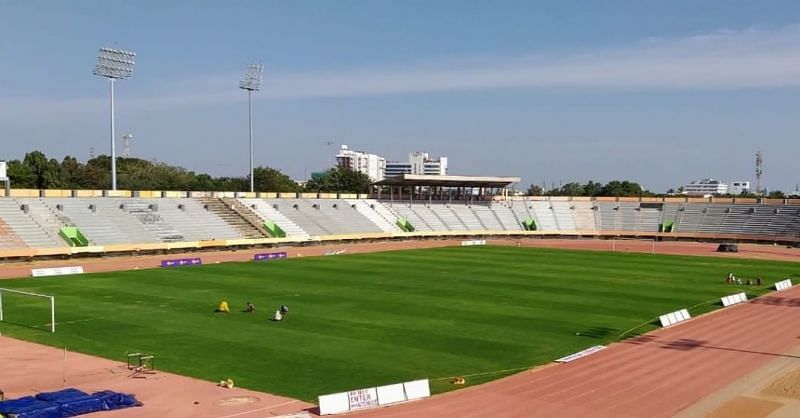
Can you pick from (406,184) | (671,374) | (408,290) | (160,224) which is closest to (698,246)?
(406,184)

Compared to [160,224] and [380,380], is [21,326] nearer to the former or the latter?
[380,380]

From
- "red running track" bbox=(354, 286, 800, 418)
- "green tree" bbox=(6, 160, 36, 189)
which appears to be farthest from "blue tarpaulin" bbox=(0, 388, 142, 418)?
"green tree" bbox=(6, 160, 36, 189)

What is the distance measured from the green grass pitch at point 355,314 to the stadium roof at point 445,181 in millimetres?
39955

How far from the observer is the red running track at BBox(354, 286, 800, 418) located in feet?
65.6

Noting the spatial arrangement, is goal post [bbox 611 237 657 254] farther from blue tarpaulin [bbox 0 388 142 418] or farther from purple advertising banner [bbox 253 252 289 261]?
blue tarpaulin [bbox 0 388 142 418]

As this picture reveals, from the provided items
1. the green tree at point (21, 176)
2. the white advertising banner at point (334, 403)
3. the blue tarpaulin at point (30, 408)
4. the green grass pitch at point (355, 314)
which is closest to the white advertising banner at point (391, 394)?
the white advertising banner at point (334, 403)

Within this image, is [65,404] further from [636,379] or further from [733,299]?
[733,299]

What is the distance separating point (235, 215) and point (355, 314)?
5235 centimetres

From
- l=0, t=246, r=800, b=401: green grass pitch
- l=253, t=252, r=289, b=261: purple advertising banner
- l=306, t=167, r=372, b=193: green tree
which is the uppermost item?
l=306, t=167, r=372, b=193: green tree

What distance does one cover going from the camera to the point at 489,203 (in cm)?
11444

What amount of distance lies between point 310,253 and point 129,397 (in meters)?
53.0

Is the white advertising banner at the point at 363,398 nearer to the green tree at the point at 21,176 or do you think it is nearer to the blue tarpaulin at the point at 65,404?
the blue tarpaulin at the point at 65,404

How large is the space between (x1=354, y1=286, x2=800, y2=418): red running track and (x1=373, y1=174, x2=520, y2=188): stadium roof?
69136 millimetres

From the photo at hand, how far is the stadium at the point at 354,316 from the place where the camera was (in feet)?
70.7
